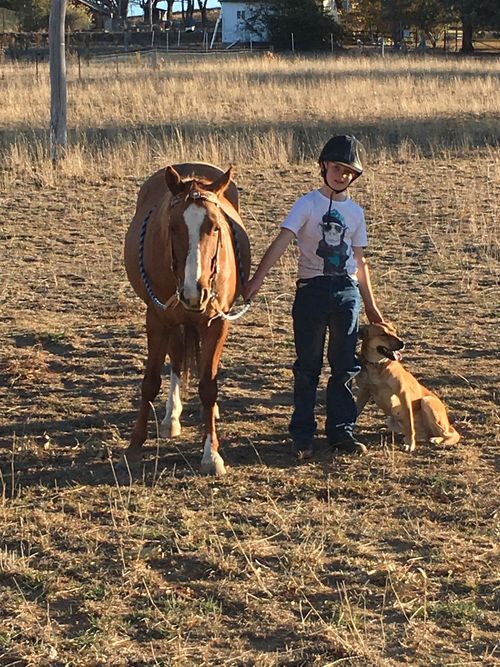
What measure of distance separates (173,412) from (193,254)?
65.0 inches

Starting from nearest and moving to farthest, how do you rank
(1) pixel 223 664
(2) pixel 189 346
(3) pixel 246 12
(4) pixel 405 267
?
(1) pixel 223 664 < (2) pixel 189 346 < (4) pixel 405 267 < (3) pixel 246 12

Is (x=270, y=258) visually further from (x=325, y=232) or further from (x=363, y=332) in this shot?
(x=363, y=332)

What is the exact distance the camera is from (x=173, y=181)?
4.42m

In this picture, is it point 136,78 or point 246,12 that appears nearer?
point 136,78

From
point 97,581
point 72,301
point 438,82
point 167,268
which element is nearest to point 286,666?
point 97,581

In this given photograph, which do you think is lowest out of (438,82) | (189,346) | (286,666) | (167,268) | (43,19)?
(286,666)

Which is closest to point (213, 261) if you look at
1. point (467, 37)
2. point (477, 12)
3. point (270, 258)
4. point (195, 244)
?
point (195, 244)

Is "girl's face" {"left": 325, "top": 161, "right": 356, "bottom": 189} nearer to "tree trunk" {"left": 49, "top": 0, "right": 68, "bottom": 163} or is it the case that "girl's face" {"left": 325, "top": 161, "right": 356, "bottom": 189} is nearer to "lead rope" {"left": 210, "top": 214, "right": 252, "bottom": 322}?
"lead rope" {"left": 210, "top": 214, "right": 252, "bottom": 322}

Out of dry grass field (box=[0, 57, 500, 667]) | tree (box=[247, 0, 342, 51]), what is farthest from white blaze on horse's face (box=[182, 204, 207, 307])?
tree (box=[247, 0, 342, 51])

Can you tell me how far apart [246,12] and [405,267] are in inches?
2075

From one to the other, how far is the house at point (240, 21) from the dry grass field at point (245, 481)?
43.2 meters

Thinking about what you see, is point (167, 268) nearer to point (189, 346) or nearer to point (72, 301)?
point (189, 346)

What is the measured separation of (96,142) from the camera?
14562 mm

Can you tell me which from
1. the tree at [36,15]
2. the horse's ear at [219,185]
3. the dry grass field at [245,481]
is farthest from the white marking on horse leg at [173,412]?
the tree at [36,15]
